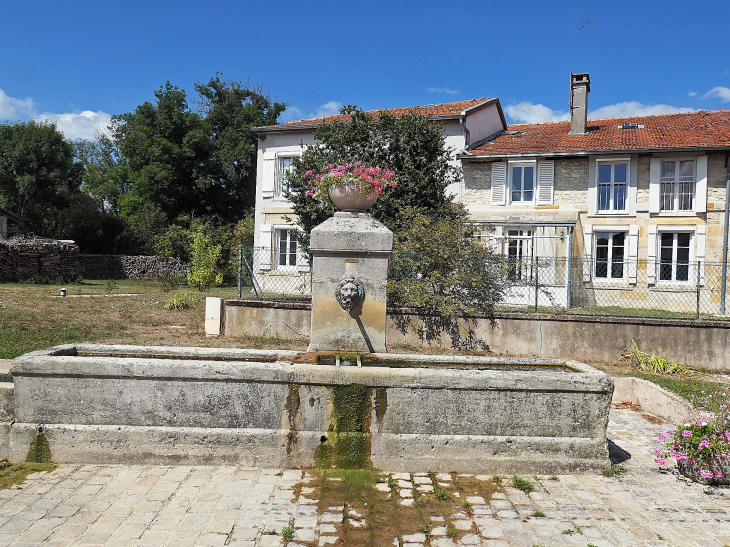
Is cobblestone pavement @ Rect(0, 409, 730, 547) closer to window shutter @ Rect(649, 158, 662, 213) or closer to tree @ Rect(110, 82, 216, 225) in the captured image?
window shutter @ Rect(649, 158, 662, 213)

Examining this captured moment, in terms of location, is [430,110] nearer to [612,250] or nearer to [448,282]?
[612,250]

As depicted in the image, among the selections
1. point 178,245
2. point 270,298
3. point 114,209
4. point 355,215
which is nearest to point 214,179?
point 178,245

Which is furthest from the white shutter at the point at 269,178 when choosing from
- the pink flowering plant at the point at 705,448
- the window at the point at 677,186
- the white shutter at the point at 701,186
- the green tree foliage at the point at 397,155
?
the pink flowering plant at the point at 705,448

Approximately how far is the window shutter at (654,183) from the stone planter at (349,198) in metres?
15.4

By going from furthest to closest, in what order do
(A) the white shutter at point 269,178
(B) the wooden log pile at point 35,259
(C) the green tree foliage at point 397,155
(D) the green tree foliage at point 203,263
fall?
1. (B) the wooden log pile at point 35,259
2. (A) the white shutter at point 269,178
3. (D) the green tree foliage at point 203,263
4. (C) the green tree foliage at point 397,155

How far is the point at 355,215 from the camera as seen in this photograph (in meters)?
5.49

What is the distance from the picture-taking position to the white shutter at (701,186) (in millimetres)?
17062

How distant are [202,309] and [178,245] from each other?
13872 millimetres

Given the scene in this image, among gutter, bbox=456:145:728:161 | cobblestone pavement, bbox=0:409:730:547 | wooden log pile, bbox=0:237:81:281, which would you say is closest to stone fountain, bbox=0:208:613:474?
cobblestone pavement, bbox=0:409:730:547

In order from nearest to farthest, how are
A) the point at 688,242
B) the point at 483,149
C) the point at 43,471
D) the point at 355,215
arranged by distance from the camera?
the point at 43,471 < the point at 355,215 < the point at 688,242 < the point at 483,149

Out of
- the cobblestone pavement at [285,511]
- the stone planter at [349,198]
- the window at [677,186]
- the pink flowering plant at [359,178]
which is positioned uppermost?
the window at [677,186]

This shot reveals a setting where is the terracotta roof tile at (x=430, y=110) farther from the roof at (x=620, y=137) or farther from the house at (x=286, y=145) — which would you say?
the roof at (x=620, y=137)

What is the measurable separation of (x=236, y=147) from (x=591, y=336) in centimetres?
2727

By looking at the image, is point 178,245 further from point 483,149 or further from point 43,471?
point 43,471
